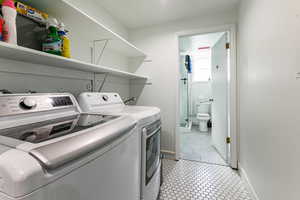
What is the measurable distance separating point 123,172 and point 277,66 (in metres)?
1.24

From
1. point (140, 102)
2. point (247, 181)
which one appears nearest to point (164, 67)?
point (140, 102)

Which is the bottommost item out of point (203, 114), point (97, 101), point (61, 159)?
point (203, 114)

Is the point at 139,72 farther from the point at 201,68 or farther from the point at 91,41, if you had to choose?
the point at 201,68

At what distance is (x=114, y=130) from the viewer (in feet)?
2.22

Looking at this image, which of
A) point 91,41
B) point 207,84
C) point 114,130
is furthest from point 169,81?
point 207,84

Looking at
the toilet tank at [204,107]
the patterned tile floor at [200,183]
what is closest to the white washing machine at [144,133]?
the patterned tile floor at [200,183]

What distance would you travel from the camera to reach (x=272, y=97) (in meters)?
1.08

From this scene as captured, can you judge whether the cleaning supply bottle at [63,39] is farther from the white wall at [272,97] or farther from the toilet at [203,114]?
the toilet at [203,114]

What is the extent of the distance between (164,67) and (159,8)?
2.82 ft

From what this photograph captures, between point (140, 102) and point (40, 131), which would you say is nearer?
point (40, 131)

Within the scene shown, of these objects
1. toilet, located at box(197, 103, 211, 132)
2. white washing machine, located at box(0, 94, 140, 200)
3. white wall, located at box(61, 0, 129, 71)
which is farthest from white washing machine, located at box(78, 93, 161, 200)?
toilet, located at box(197, 103, 211, 132)

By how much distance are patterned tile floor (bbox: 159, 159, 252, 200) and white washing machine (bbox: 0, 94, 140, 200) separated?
0.88m

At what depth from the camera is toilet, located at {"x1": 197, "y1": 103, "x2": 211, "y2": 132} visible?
4.05m

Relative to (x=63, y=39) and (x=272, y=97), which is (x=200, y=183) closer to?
(x=272, y=97)
